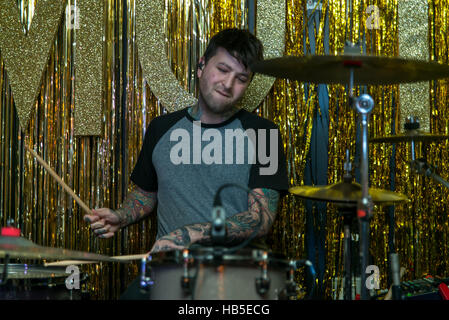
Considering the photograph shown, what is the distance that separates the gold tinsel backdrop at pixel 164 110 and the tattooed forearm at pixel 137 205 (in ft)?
0.55

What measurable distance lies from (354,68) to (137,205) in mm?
1068

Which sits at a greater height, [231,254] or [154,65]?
[154,65]

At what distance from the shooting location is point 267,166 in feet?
6.54

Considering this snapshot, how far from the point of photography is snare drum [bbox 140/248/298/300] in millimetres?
1193

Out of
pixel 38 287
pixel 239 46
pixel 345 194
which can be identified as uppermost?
pixel 239 46

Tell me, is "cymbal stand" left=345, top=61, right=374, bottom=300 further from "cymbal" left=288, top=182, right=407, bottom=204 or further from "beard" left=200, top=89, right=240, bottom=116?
"beard" left=200, top=89, right=240, bottom=116

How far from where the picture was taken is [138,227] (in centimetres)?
232

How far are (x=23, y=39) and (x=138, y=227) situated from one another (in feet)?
3.35

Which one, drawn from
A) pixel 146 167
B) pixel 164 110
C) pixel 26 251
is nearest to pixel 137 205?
pixel 146 167

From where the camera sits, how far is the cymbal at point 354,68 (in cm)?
144

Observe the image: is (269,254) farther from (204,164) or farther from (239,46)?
(239,46)
